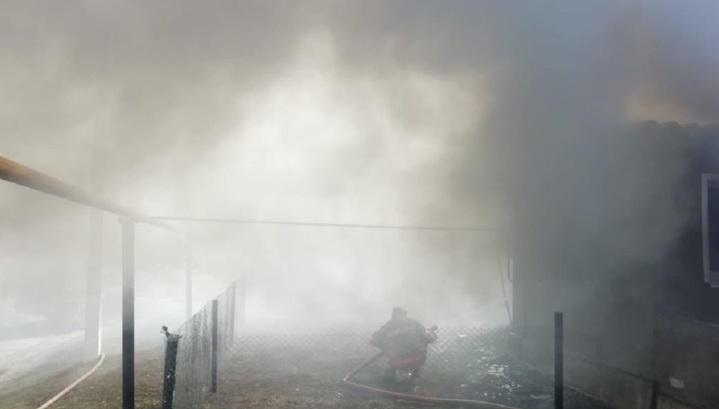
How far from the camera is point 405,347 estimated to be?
8.48 meters

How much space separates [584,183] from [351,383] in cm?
510

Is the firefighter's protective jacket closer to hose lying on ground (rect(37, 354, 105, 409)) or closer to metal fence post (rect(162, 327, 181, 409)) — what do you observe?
metal fence post (rect(162, 327, 181, 409))

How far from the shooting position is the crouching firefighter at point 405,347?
8500mm

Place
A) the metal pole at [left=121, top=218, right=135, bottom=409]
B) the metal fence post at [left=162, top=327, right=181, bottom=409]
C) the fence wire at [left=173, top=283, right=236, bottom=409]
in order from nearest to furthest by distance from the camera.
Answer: the metal pole at [left=121, top=218, right=135, bottom=409] → the metal fence post at [left=162, top=327, right=181, bottom=409] → the fence wire at [left=173, top=283, right=236, bottom=409]

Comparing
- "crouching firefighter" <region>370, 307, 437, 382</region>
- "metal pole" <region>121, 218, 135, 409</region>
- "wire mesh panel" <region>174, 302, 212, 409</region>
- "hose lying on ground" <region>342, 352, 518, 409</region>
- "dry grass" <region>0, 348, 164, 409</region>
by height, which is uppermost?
"metal pole" <region>121, 218, 135, 409</region>

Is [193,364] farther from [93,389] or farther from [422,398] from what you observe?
[93,389]

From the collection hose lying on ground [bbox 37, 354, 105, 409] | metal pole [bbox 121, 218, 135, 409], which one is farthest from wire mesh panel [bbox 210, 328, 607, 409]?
metal pole [bbox 121, 218, 135, 409]

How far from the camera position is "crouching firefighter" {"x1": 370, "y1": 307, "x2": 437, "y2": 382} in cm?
850

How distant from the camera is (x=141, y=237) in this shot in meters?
24.3

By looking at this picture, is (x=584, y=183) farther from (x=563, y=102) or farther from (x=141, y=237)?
(x=141, y=237)

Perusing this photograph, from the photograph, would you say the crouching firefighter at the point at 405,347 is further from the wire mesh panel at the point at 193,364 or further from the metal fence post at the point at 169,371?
the metal fence post at the point at 169,371

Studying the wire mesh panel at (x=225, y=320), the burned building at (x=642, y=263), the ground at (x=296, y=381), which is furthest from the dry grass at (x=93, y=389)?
the burned building at (x=642, y=263)

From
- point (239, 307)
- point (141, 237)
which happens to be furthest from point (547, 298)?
point (141, 237)

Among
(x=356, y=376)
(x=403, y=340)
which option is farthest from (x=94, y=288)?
(x=403, y=340)
